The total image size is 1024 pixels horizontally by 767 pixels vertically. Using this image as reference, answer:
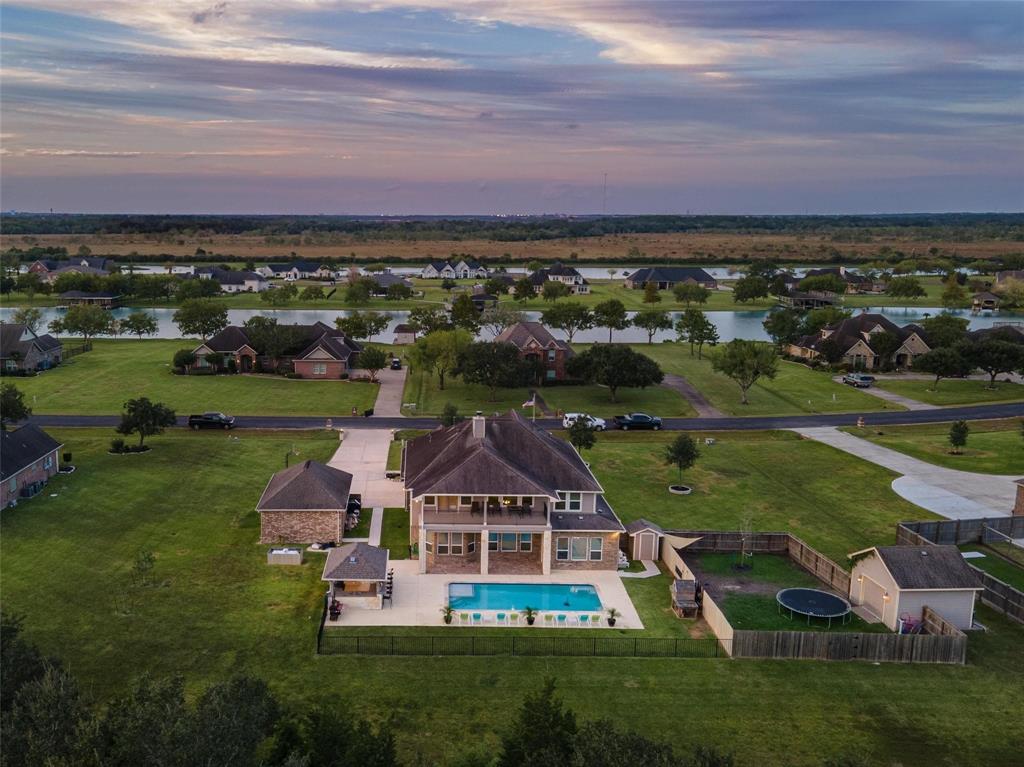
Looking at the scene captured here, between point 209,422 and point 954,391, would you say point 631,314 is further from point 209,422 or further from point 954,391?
point 209,422

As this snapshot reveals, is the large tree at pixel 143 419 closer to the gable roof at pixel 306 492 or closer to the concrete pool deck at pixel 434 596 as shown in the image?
the gable roof at pixel 306 492

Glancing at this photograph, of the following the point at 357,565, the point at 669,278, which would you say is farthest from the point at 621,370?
the point at 669,278

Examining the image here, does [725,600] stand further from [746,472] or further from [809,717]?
[746,472]

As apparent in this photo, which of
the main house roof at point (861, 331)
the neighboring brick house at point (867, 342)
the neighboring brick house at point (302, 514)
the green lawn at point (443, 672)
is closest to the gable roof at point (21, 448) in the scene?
the green lawn at point (443, 672)

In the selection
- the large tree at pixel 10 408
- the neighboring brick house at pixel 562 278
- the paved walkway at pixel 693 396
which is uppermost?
the neighboring brick house at pixel 562 278

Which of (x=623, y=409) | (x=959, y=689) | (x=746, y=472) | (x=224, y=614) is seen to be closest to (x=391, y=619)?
(x=224, y=614)

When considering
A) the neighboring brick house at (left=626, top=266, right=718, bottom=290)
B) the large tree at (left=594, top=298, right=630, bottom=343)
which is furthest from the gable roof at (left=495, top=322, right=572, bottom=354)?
the neighboring brick house at (left=626, top=266, right=718, bottom=290)
